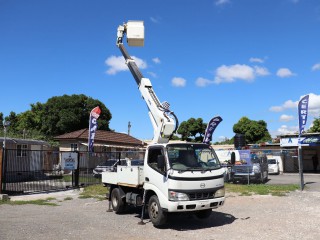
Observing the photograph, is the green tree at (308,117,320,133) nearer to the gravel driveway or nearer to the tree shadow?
the gravel driveway

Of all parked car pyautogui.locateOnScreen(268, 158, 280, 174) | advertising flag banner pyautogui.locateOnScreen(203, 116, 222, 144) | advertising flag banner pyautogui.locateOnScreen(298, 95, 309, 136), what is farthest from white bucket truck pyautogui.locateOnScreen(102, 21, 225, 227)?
parked car pyautogui.locateOnScreen(268, 158, 280, 174)

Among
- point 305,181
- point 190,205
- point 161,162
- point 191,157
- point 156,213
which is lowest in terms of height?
point 305,181

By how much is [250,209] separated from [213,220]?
263 cm

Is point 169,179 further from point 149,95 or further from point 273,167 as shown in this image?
point 273,167

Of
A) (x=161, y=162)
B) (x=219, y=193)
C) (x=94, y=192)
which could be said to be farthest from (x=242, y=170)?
(x=161, y=162)

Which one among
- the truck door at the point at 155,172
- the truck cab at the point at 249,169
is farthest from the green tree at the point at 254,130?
the truck door at the point at 155,172

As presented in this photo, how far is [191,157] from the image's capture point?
998 centimetres

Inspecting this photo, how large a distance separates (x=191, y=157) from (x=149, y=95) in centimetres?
345

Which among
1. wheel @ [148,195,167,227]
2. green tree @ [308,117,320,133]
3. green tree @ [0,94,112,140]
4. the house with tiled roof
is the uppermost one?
green tree @ [0,94,112,140]

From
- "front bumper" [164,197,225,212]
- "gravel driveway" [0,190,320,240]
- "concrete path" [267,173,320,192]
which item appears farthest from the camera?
"concrete path" [267,173,320,192]

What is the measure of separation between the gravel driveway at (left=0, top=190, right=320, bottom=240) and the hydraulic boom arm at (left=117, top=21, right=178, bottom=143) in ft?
8.76

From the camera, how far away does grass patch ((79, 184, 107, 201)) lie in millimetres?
16303

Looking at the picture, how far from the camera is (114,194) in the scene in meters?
12.2

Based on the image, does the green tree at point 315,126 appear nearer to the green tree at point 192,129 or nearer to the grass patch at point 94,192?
the green tree at point 192,129
